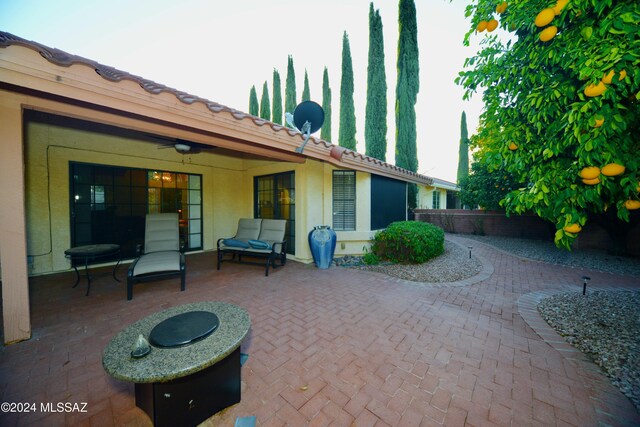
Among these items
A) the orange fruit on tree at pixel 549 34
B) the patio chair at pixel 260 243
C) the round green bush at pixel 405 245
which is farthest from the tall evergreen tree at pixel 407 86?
the orange fruit on tree at pixel 549 34

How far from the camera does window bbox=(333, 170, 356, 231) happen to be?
6.95 m

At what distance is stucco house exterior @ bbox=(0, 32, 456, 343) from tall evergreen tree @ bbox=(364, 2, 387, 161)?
3.48m

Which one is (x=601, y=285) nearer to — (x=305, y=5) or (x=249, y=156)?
(x=249, y=156)

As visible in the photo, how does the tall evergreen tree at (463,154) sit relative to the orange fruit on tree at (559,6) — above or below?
above

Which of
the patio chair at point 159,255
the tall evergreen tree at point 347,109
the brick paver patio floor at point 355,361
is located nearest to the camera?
the brick paver patio floor at point 355,361

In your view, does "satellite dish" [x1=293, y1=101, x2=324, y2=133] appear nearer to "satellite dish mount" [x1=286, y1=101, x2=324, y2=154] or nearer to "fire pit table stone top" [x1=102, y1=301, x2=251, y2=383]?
"satellite dish mount" [x1=286, y1=101, x2=324, y2=154]

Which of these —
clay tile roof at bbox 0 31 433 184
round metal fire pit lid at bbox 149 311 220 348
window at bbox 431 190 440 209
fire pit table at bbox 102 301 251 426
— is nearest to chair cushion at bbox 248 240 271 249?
clay tile roof at bbox 0 31 433 184

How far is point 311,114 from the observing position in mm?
5062

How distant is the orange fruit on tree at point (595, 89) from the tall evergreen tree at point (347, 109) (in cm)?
1644

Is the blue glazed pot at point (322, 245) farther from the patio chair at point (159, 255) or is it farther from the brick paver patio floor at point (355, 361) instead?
the patio chair at point (159, 255)

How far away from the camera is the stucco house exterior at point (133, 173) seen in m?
2.48

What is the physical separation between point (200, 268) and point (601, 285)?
8.93 meters

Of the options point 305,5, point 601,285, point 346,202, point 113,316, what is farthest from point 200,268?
point 601,285

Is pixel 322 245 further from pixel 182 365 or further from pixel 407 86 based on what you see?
pixel 407 86
